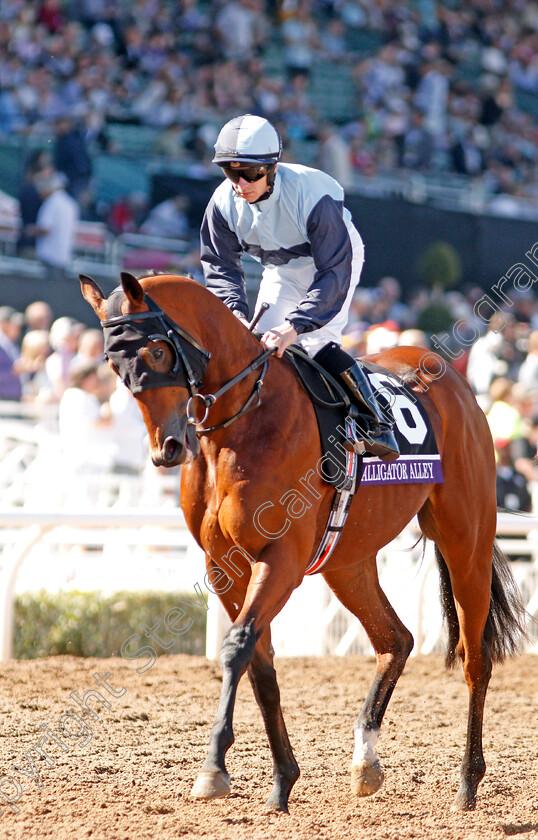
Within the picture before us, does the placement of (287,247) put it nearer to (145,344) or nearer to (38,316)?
(145,344)

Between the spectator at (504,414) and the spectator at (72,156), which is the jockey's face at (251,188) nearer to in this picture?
the spectator at (504,414)

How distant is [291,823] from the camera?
3271 mm

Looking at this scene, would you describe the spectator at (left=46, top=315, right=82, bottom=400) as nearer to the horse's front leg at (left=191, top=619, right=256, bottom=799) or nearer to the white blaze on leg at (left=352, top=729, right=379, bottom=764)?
the white blaze on leg at (left=352, top=729, right=379, bottom=764)

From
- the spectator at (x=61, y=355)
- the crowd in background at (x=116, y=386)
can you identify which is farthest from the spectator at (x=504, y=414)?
the spectator at (x=61, y=355)

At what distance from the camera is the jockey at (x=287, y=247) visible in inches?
137

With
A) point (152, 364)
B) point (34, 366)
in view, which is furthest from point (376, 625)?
point (34, 366)

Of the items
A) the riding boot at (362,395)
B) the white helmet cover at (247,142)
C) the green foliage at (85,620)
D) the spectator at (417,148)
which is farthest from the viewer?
the spectator at (417,148)

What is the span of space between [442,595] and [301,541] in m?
1.31

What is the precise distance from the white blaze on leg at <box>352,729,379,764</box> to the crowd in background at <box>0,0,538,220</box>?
8.02 meters

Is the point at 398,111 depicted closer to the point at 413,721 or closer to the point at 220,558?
the point at 413,721

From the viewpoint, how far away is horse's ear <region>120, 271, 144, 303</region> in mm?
2912

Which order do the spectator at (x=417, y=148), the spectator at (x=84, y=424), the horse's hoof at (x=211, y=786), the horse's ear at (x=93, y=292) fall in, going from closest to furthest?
the horse's hoof at (x=211, y=786), the horse's ear at (x=93, y=292), the spectator at (x=84, y=424), the spectator at (x=417, y=148)

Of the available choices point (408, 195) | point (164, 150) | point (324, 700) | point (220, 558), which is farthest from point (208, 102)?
point (220, 558)

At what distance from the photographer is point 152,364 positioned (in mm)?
2957
